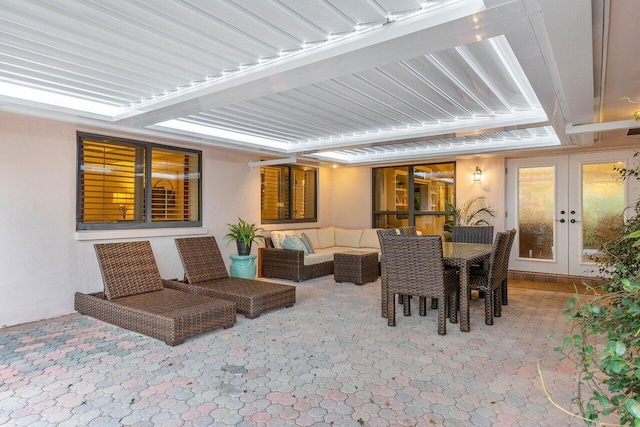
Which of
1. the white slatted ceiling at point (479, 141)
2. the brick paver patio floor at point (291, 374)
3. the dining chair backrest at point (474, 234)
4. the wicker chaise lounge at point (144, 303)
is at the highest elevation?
the white slatted ceiling at point (479, 141)

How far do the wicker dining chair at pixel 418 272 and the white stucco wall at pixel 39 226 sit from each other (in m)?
3.58

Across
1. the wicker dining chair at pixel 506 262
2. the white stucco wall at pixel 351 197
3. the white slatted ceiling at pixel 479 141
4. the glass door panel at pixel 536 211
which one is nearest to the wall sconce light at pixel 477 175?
the glass door panel at pixel 536 211

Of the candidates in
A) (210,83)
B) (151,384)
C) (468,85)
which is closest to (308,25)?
(210,83)

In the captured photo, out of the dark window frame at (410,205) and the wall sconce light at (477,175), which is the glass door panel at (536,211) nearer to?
the wall sconce light at (477,175)

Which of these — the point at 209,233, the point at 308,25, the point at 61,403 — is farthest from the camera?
the point at 209,233

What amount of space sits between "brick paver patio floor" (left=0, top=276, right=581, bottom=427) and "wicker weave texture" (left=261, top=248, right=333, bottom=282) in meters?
2.21

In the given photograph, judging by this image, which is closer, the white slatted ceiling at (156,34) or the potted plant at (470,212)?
the white slatted ceiling at (156,34)

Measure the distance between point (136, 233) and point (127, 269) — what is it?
0.75 meters

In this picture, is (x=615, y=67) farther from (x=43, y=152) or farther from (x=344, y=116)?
(x=43, y=152)

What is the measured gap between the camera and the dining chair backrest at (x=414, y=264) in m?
3.86

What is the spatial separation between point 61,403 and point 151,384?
0.55 meters

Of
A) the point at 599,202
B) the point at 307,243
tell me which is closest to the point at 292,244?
the point at 307,243

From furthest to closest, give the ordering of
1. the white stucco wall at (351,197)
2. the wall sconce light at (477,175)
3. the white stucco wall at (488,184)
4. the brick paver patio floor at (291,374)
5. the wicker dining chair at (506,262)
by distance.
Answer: the white stucco wall at (351,197)
the wall sconce light at (477,175)
the white stucco wall at (488,184)
the wicker dining chair at (506,262)
the brick paver patio floor at (291,374)

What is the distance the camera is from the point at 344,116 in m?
4.48
